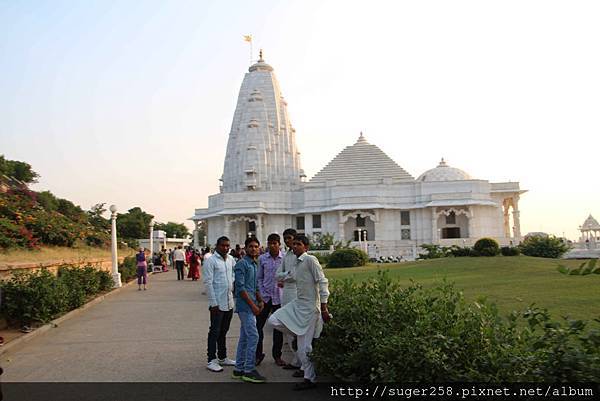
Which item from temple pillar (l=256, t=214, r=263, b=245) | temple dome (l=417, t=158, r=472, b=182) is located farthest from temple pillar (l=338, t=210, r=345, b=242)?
temple dome (l=417, t=158, r=472, b=182)

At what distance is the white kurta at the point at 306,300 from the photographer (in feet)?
20.4

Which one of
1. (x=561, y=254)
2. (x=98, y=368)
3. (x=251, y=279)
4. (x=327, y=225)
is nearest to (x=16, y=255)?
(x=98, y=368)

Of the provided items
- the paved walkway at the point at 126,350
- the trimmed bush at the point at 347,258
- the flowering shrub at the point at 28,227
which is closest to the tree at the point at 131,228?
the trimmed bush at the point at 347,258

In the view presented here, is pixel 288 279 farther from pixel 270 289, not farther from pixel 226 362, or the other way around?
pixel 226 362

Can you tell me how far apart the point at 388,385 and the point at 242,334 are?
7.98 feet

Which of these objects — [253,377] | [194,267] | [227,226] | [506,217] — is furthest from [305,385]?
[506,217]

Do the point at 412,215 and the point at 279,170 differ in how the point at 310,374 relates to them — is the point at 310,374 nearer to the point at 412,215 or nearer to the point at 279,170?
the point at 412,215

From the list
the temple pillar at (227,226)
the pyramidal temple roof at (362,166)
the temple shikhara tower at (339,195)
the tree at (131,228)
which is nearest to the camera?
the temple shikhara tower at (339,195)

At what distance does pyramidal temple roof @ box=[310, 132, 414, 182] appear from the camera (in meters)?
54.7

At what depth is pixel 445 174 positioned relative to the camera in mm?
54281

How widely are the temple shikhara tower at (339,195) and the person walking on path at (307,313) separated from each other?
39599 mm

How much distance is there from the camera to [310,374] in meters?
6.20

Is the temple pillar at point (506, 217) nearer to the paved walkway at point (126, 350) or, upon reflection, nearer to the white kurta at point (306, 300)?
the paved walkway at point (126, 350)

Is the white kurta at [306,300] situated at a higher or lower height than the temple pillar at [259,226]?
lower
